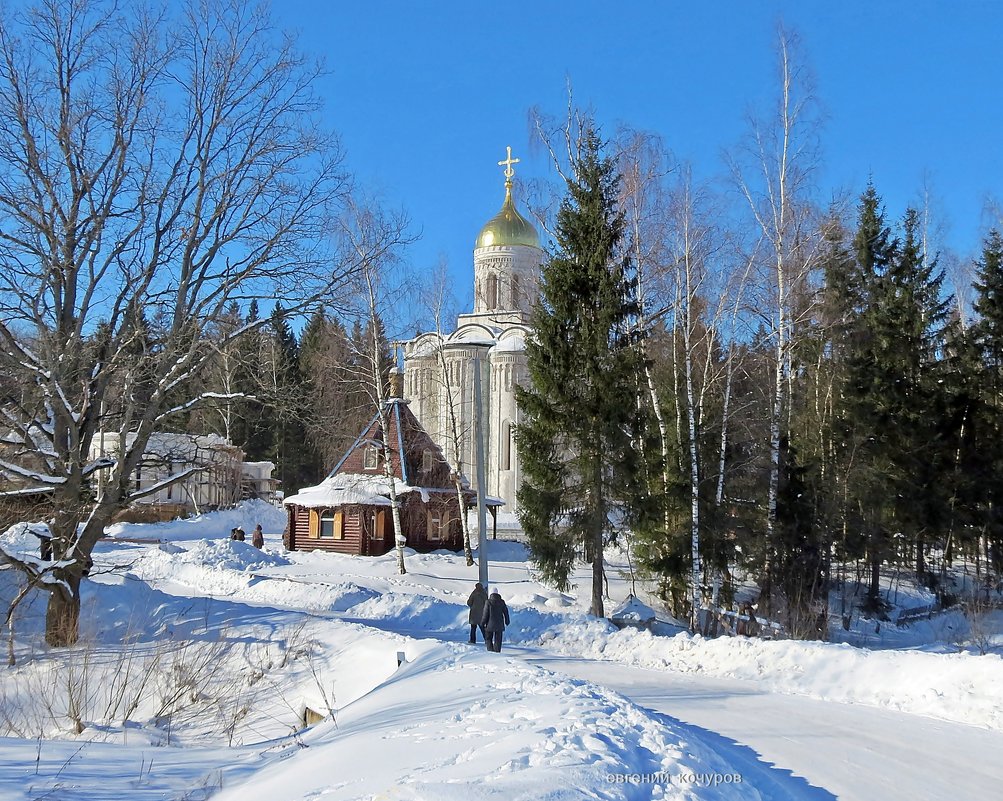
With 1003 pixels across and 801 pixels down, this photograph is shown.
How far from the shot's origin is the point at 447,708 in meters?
8.54

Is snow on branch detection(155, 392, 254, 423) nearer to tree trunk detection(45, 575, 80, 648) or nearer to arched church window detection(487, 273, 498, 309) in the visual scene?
tree trunk detection(45, 575, 80, 648)

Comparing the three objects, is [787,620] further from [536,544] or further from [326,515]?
[326,515]

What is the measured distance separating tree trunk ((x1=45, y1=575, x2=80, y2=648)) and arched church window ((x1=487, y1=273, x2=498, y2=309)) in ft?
126

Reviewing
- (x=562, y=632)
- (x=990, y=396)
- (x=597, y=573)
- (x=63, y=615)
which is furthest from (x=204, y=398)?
Result: (x=990, y=396)

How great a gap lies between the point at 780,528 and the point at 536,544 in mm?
6636

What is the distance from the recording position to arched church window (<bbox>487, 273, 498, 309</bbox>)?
169 feet

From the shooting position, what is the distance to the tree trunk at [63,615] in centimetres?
1448

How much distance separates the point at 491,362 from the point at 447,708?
40176mm

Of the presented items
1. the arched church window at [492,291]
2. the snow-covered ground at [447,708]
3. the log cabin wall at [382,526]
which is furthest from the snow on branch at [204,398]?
the arched church window at [492,291]

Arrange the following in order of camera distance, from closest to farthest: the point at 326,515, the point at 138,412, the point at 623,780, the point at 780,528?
1. the point at 623,780
2. the point at 138,412
3. the point at 780,528
4. the point at 326,515

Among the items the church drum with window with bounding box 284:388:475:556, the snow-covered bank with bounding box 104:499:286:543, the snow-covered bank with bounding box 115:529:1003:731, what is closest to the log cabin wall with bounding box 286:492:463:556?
the church drum with window with bounding box 284:388:475:556

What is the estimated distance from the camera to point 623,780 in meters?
5.68

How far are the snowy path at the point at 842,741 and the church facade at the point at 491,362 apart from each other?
2694 centimetres

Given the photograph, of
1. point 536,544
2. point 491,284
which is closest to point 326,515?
point 536,544
